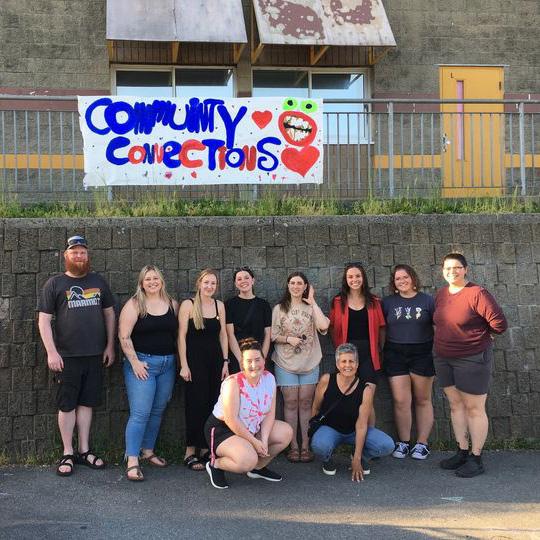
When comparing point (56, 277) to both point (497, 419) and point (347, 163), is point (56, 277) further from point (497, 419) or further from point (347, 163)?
point (497, 419)

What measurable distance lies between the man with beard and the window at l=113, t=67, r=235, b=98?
6.50m

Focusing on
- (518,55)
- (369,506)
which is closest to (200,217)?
(369,506)

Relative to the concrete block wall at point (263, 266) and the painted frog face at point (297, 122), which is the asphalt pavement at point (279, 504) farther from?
the painted frog face at point (297, 122)

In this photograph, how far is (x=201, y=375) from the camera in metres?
→ 5.89

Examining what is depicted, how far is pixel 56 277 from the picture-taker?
5.85 meters

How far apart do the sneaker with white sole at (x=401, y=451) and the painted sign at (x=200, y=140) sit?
285 cm

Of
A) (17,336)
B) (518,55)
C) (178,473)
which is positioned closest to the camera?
(178,473)

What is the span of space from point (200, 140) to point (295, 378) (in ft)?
8.74

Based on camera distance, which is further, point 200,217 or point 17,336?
point 200,217

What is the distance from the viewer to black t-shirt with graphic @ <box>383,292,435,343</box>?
6195 mm

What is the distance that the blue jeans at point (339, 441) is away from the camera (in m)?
5.61

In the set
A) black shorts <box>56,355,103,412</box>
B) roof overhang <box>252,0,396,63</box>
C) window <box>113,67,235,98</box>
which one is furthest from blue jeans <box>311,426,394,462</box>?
window <box>113,67,235,98</box>

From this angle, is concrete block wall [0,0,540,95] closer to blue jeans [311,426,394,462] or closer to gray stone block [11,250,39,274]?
gray stone block [11,250,39,274]

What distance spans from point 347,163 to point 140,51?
5.08 meters
